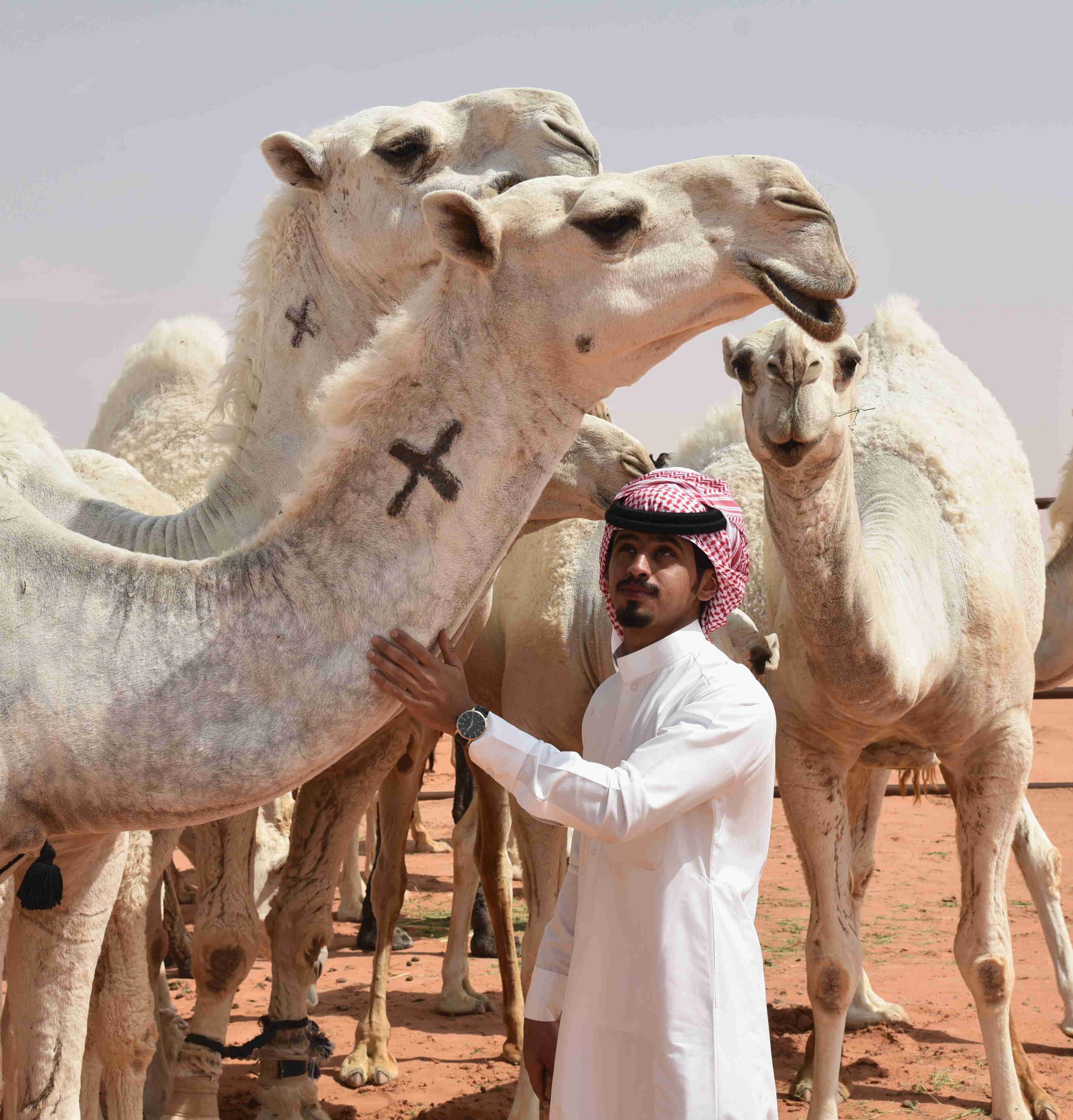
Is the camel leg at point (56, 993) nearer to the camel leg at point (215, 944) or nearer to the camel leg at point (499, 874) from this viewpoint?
the camel leg at point (215, 944)

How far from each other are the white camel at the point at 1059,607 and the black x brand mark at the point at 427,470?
5.66 metres

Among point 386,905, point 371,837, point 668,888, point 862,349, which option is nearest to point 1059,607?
point 862,349

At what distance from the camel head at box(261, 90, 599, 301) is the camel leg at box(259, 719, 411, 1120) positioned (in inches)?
67.5

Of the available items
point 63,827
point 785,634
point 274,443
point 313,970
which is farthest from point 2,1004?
point 785,634

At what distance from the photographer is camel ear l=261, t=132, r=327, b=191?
12.1 ft

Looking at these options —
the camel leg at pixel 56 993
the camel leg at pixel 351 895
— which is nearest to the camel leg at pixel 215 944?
the camel leg at pixel 56 993

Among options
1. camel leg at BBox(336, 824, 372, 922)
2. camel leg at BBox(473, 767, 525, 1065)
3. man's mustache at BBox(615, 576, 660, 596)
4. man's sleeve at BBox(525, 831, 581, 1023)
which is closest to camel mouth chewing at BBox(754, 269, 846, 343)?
man's mustache at BBox(615, 576, 660, 596)

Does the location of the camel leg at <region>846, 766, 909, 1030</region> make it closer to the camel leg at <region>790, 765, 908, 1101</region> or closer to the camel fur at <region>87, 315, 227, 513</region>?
the camel leg at <region>790, 765, 908, 1101</region>

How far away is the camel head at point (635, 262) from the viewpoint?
6.84ft

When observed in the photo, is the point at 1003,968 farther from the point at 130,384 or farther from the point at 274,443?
the point at 130,384

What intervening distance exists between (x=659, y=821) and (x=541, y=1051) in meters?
0.70

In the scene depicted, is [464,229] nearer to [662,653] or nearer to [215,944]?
[662,653]

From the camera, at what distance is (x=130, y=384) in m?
5.57

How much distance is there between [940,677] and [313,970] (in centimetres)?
244
